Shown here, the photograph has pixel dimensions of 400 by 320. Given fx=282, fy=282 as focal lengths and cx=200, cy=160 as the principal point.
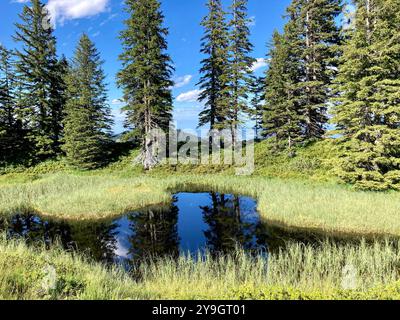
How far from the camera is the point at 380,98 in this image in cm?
1805

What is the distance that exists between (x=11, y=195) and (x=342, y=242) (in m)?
21.7

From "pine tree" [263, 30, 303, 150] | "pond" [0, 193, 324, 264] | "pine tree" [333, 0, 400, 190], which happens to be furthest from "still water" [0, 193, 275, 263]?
"pine tree" [263, 30, 303, 150]

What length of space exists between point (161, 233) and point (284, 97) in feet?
69.5

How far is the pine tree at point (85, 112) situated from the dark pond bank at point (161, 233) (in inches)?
597

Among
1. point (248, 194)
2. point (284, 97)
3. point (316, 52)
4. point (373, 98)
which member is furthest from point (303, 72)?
point (248, 194)

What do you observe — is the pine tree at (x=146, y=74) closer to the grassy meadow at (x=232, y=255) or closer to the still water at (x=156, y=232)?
the grassy meadow at (x=232, y=255)

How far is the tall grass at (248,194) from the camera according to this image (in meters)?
14.1

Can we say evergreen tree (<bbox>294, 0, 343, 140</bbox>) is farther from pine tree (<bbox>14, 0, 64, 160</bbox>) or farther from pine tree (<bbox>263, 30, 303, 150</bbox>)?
pine tree (<bbox>14, 0, 64, 160</bbox>)

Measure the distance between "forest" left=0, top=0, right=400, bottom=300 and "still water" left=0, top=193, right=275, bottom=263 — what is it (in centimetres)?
14

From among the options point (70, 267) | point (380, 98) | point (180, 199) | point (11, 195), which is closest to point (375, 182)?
point (380, 98)

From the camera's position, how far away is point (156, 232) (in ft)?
48.7

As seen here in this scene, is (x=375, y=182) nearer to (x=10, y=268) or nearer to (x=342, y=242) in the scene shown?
(x=342, y=242)

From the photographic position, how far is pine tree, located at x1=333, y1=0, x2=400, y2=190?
1811 cm

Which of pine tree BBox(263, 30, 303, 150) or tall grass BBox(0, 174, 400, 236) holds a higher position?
pine tree BBox(263, 30, 303, 150)
